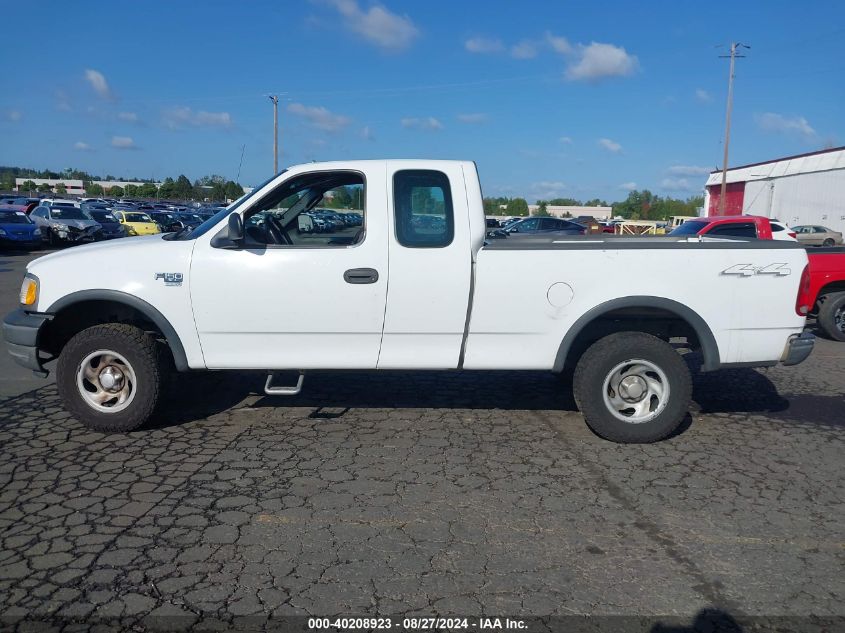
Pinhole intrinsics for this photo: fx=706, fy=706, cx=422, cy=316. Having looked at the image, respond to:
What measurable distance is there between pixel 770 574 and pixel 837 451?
92.0 inches

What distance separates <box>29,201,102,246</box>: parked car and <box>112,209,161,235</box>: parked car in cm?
310

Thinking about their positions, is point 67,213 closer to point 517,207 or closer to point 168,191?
point 517,207

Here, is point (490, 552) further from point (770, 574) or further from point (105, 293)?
point (105, 293)

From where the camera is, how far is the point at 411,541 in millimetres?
3850

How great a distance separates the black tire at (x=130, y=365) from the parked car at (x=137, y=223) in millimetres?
27654

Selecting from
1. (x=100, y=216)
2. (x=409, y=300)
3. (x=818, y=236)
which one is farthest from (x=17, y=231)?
(x=818, y=236)

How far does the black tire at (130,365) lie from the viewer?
5.36 m

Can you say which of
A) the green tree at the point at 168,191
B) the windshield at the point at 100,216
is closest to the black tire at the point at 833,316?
the windshield at the point at 100,216

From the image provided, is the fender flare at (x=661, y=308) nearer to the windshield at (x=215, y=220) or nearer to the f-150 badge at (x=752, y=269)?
the f-150 badge at (x=752, y=269)

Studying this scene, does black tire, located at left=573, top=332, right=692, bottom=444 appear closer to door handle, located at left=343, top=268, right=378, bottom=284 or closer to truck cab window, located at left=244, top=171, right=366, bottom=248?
door handle, located at left=343, top=268, right=378, bottom=284

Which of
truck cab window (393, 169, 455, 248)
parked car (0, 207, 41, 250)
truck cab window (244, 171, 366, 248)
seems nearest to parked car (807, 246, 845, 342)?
truck cab window (393, 169, 455, 248)

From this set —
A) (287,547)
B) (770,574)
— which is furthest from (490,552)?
(770,574)

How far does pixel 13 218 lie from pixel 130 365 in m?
23.8

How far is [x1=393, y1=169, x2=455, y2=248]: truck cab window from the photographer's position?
208 inches
